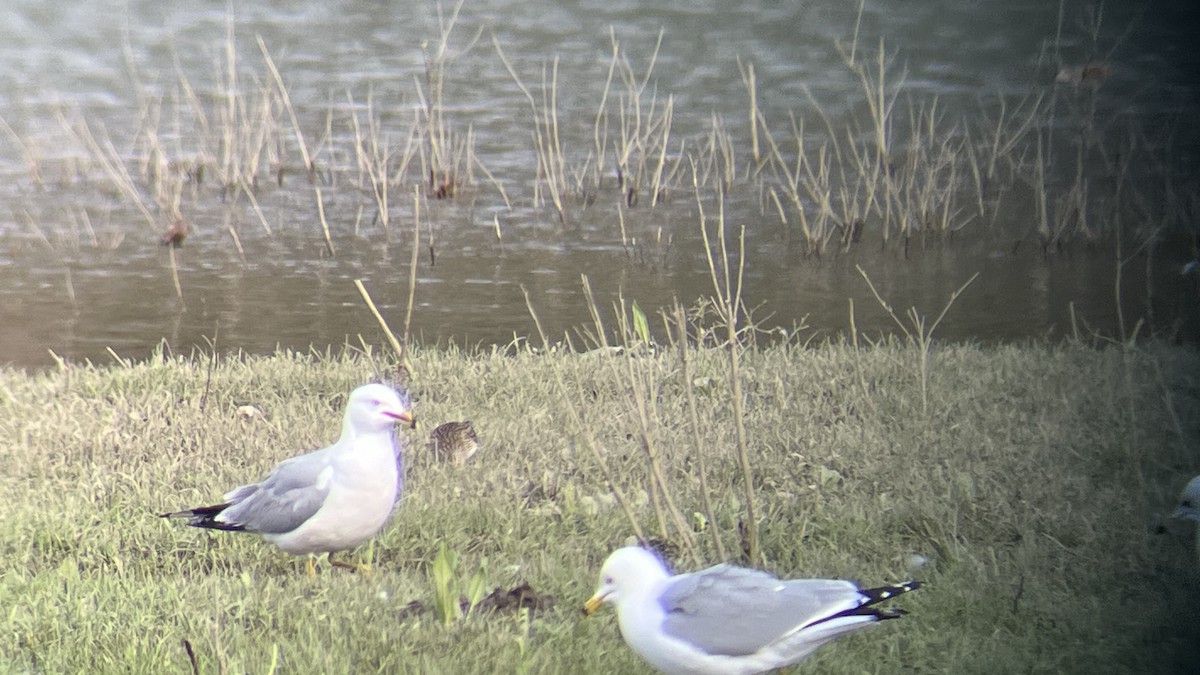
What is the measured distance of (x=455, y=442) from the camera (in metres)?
2.40

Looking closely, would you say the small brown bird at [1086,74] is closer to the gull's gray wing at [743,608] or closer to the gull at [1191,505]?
the gull at [1191,505]

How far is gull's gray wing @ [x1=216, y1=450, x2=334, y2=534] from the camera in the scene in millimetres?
1972

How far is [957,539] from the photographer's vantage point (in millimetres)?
2133

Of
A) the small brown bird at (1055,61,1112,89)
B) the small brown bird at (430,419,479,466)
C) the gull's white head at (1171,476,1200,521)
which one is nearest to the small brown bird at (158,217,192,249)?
the small brown bird at (430,419,479,466)

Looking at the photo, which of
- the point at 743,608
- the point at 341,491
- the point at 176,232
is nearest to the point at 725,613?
the point at 743,608

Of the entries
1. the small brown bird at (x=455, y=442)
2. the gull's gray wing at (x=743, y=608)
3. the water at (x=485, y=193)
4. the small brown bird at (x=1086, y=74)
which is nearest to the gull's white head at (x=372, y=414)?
the small brown bird at (x=455, y=442)

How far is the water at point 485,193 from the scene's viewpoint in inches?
A: 104

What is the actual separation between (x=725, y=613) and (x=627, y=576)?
13 cm

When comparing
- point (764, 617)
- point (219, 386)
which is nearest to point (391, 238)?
point (219, 386)

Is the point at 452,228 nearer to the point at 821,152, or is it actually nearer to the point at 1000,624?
the point at 821,152

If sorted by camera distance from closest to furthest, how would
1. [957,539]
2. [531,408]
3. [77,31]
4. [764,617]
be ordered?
1. [764,617]
2. [957,539]
3. [531,408]
4. [77,31]

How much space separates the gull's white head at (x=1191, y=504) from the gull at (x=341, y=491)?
1104 mm

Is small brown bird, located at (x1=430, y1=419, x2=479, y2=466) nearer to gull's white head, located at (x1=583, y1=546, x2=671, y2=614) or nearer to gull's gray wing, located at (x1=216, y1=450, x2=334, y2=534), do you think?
gull's gray wing, located at (x1=216, y1=450, x2=334, y2=534)

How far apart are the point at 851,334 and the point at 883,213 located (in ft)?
0.86
